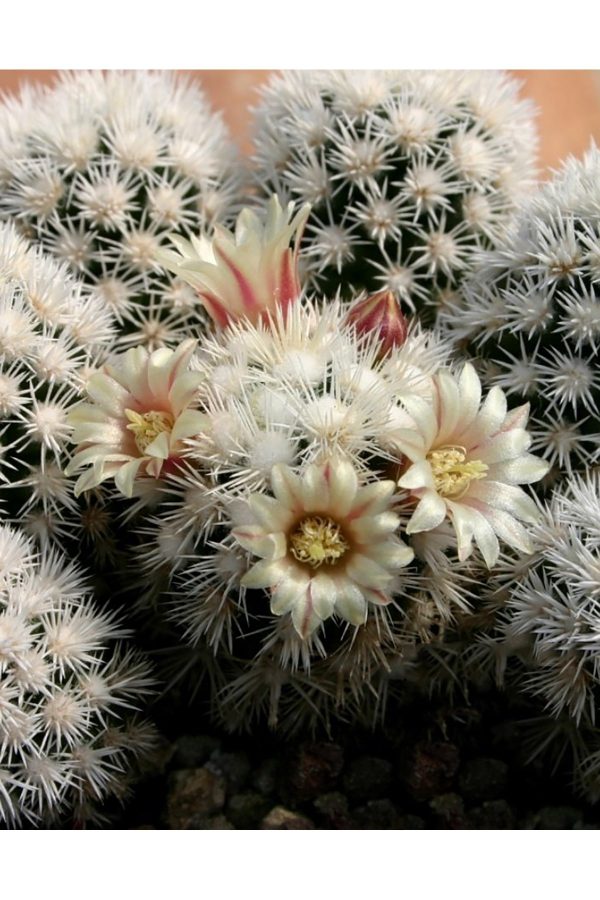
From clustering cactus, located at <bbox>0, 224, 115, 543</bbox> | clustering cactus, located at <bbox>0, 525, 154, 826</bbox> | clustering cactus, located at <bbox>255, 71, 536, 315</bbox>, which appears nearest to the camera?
clustering cactus, located at <bbox>0, 525, 154, 826</bbox>

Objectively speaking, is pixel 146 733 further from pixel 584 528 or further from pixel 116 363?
pixel 584 528

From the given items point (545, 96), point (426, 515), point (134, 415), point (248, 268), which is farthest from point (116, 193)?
point (545, 96)

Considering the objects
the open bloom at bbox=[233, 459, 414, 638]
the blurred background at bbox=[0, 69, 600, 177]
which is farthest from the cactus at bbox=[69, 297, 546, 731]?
the blurred background at bbox=[0, 69, 600, 177]

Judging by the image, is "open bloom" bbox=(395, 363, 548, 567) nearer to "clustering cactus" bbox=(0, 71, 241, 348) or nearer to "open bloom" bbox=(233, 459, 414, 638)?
"open bloom" bbox=(233, 459, 414, 638)

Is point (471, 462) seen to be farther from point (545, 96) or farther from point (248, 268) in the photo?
point (545, 96)

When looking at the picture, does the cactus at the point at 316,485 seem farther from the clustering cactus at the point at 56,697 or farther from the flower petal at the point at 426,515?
the clustering cactus at the point at 56,697

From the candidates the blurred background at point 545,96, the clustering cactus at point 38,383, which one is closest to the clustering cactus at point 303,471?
the clustering cactus at point 38,383
